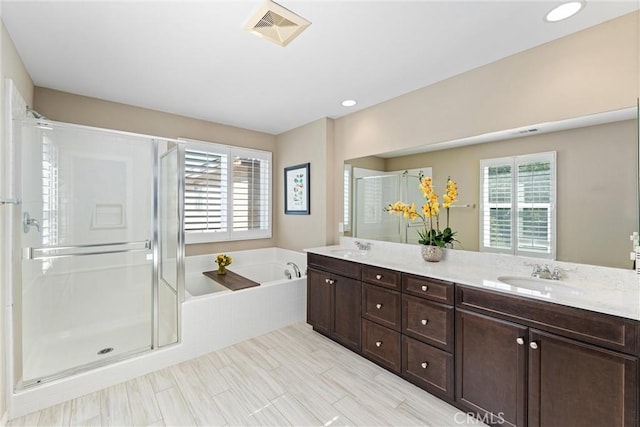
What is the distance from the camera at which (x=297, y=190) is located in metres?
3.96

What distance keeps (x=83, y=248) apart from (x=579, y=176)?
12.0 feet

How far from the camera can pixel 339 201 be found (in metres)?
3.54

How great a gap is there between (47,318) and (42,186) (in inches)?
41.0

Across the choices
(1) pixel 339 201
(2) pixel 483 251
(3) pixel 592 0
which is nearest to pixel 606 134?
(3) pixel 592 0

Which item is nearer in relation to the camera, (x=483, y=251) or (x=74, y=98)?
(x=483, y=251)

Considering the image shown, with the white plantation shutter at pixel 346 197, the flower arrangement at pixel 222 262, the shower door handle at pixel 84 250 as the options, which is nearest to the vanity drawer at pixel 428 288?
the white plantation shutter at pixel 346 197

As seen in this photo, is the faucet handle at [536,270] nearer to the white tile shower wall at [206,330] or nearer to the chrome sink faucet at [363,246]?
the chrome sink faucet at [363,246]

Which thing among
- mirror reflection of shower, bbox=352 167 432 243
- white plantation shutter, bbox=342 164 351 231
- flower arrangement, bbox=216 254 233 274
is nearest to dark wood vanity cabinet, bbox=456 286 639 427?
mirror reflection of shower, bbox=352 167 432 243

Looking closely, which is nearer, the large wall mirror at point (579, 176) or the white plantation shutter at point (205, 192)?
the large wall mirror at point (579, 176)

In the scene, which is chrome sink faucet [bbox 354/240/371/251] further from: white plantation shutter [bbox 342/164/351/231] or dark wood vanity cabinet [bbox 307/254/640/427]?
dark wood vanity cabinet [bbox 307/254/640/427]

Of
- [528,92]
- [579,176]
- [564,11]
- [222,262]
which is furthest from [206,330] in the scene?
[564,11]

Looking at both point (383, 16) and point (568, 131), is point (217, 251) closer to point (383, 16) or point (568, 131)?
point (383, 16)

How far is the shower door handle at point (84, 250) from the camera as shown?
6.70 ft

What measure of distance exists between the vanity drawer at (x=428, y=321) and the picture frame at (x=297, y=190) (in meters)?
1.98
